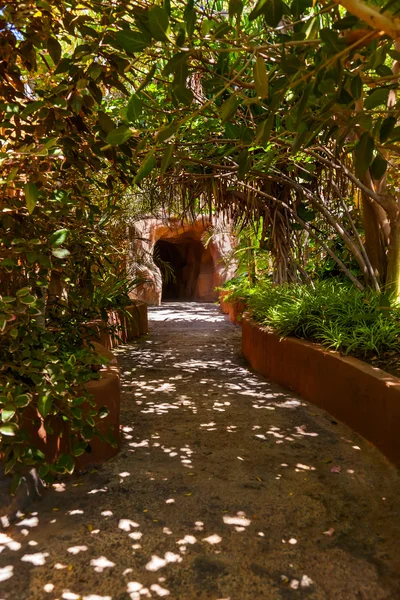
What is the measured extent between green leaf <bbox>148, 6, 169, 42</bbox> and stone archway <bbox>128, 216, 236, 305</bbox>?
36.6ft

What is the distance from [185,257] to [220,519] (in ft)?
70.8

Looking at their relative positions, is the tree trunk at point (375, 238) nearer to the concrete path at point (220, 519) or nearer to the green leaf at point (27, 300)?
the concrete path at point (220, 519)

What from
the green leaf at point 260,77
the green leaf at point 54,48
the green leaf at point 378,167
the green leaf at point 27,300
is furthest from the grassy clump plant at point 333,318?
the green leaf at point 54,48

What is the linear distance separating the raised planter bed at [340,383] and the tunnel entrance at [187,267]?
13.5 metres

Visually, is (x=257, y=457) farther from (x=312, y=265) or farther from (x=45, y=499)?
(x=312, y=265)

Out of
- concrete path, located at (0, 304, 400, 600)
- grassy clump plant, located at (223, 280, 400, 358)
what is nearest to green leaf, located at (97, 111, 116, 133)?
concrete path, located at (0, 304, 400, 600)

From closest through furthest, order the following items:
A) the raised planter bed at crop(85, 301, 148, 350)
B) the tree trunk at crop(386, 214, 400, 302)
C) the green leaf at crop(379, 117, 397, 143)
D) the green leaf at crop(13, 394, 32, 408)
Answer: the green leaf at crop(379, 117, 397, 143) → the green leaf at crop(13, 394, 32, 408) → the tree trunk at crop(386, 214, 400, 302) → the raised planter bed at crop(85, 301, 148, 350)

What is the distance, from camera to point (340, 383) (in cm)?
393

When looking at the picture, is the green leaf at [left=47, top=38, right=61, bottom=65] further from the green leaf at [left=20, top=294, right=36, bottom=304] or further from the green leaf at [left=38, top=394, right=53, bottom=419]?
the green leaf at [left=38, top=394, right=53, bottom=419]

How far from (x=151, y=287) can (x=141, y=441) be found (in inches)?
506

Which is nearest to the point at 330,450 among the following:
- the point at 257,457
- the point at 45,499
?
the point at 257,457

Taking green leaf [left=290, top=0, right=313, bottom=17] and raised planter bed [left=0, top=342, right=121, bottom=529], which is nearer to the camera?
green leaf [left=290, top=0, right=313, bottom=17]

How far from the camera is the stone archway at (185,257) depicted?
15.2 meters

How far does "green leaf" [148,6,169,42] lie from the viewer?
1151mm
